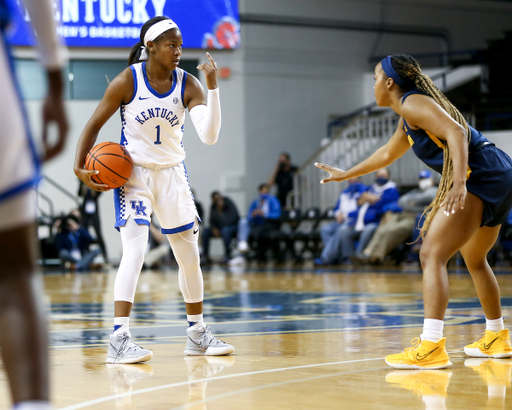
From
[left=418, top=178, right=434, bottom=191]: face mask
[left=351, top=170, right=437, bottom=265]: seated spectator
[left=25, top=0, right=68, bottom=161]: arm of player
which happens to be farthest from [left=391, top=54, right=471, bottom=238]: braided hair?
[left=418, top=178, right=434, bottom=191]: face mask

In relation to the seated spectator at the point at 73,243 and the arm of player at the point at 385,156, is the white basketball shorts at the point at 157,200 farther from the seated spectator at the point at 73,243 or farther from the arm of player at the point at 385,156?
the seated spectator at the point at 73,243

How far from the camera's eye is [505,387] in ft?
8.75

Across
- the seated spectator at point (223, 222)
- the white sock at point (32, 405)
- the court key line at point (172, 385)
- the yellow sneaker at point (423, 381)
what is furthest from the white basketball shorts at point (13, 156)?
the seated spectator at point (223, 222)

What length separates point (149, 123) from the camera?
3598mm

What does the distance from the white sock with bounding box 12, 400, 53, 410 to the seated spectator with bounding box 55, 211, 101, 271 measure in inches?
450

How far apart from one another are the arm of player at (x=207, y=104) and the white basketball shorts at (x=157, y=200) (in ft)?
0.87

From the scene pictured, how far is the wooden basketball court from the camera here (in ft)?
8.25

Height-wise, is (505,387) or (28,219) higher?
(28,219)

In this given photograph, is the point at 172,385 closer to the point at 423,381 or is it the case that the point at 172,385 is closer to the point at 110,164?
the point at 423,381

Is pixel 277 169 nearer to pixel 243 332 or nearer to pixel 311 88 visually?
pixel 311 88

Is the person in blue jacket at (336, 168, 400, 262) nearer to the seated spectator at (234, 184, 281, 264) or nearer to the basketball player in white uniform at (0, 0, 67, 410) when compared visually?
the seated spectator at (234, 184, 281, 264)

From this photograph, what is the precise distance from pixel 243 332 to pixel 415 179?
10.3 metres

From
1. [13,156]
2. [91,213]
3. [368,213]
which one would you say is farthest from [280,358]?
[91,213]

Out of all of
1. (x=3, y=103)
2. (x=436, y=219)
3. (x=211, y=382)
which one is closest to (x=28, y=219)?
(x=3, y=103)
